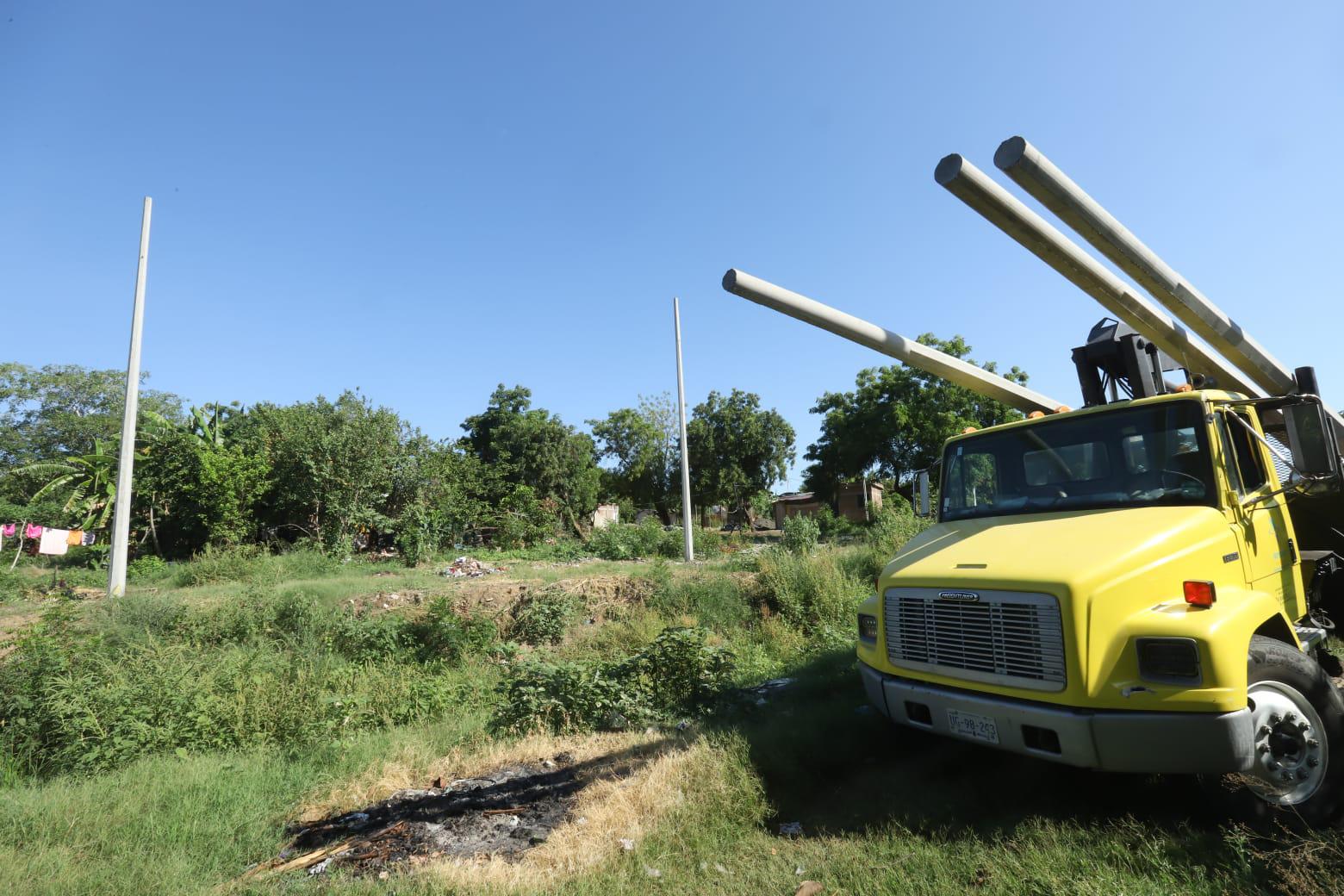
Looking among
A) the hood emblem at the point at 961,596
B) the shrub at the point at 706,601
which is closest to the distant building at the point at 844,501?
the shrub at the point at 706,601

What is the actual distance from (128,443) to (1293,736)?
51.1ft

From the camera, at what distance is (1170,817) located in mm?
3604

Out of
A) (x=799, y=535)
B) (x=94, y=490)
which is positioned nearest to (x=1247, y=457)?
(x=799, y=535)

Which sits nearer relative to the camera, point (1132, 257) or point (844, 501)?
point (1132, 257)

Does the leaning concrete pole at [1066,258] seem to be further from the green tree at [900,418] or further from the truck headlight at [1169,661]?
the green tree at [900,418]

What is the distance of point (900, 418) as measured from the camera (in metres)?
29.2

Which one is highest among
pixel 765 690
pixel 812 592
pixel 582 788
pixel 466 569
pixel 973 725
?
pixel 466 569

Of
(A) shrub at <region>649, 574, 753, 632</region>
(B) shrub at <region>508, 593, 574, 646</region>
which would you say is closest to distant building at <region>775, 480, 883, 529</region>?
(A) shrub at <region>649, 574, 753, 632</region>

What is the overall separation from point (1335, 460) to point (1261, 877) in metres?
2.52

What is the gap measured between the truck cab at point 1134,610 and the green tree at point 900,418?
78.1 feet

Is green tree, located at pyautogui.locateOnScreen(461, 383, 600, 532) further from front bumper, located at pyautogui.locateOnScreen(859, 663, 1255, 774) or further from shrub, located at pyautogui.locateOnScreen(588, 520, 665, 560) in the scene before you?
front bumper, located at pyautogui.locateOnScreen(859, 663, 1255, 774)

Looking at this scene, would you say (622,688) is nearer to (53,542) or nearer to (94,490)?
(53,542)

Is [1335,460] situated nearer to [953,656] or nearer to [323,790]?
[953,656]

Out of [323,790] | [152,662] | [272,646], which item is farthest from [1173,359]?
[272,646]
